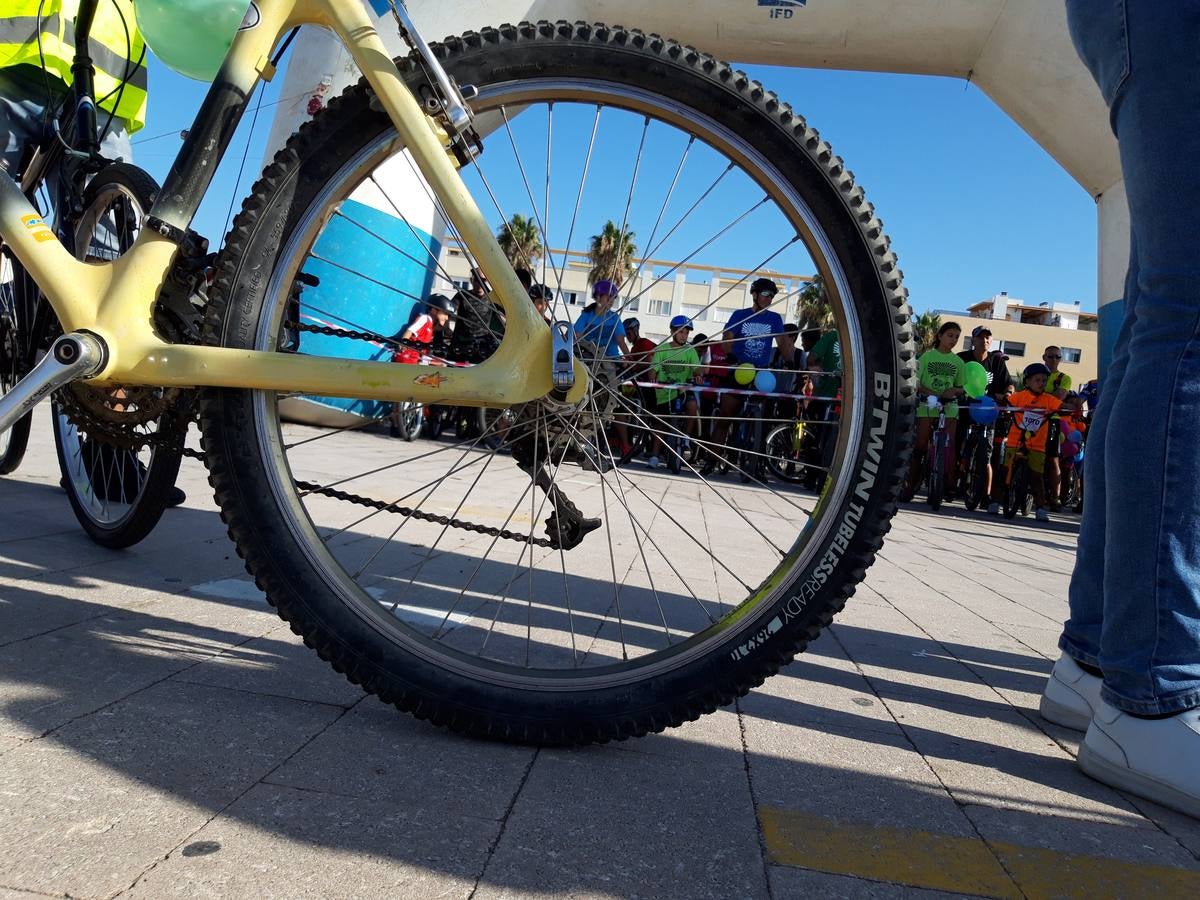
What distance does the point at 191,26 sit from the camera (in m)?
2.21

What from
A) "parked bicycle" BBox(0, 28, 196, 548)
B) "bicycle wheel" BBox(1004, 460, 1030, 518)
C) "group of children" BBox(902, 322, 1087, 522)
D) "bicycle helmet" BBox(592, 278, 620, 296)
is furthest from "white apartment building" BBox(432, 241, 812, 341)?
"bicycle wheel" BBox(1004, 460, 1030, 518)

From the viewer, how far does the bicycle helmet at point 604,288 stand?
7.27 ft

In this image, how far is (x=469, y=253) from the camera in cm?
161

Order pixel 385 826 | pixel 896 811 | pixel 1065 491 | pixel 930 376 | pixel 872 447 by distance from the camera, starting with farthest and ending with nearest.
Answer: pixel 1065 491 < pixel 930 376 < pixel 872 447 < pixel 896 811 < pixel 385 826

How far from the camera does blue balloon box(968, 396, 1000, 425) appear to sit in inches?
362

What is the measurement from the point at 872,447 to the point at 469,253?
2.66 feet

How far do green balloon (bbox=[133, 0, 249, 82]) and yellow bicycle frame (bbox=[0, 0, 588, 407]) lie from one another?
2.32ft

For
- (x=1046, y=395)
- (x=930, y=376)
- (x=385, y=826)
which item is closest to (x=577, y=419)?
(x=385, y=826)

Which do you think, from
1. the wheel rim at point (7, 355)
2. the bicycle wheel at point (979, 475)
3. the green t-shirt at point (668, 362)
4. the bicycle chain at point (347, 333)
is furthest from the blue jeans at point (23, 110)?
the bicycle wheel at point (979, 475)

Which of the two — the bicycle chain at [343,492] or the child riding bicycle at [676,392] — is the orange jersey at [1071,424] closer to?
the child riding bicycle at [676,392]

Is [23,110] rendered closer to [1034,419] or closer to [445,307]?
[445,307]

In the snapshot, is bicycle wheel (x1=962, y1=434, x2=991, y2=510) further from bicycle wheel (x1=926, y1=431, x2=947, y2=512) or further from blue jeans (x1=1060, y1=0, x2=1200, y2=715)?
blue jeans (x1=1060, y1=0, x2=1200, y2=715)

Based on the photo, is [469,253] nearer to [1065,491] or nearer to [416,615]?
[416,615]

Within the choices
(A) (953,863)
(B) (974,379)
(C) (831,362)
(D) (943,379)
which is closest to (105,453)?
(C) (831,362)
